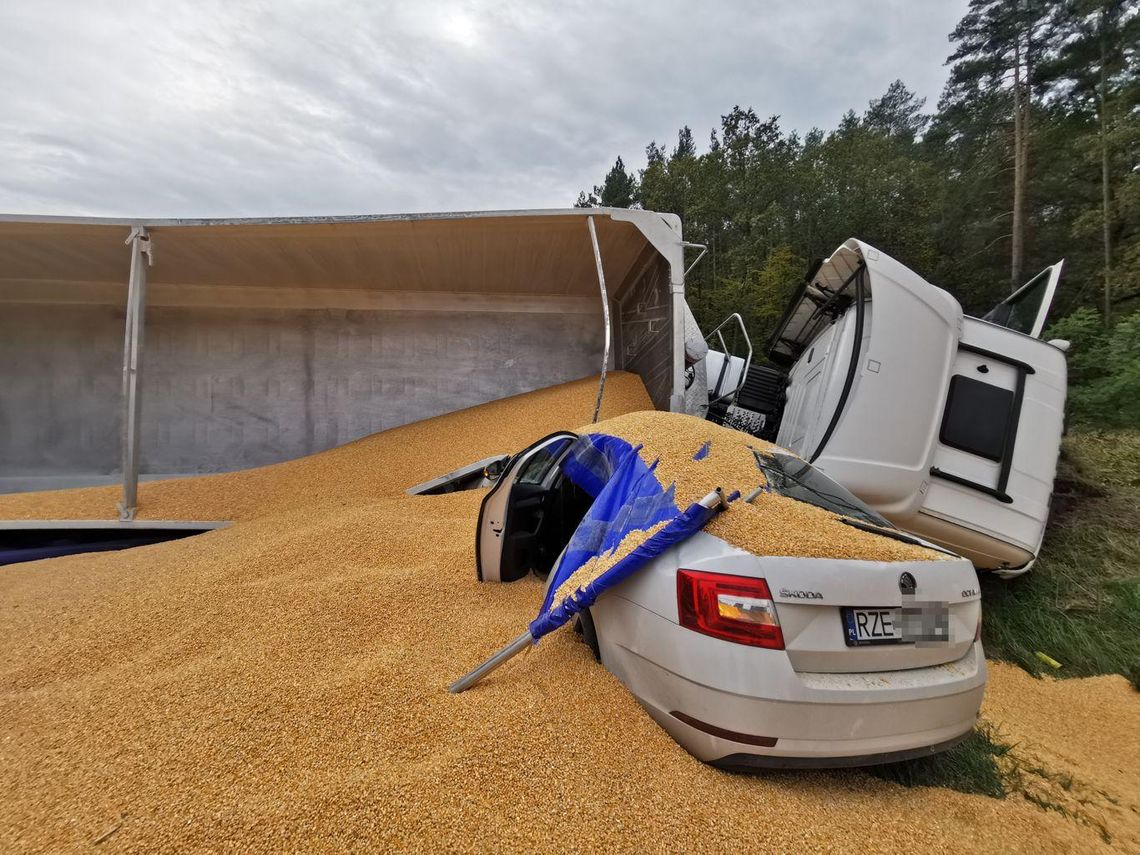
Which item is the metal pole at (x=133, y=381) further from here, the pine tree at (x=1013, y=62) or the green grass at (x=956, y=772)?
the pine tree at (x=1013, y=62)

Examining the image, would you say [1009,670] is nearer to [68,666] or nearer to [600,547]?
[600,547]

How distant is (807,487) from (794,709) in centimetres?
110

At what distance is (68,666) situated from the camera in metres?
2.64

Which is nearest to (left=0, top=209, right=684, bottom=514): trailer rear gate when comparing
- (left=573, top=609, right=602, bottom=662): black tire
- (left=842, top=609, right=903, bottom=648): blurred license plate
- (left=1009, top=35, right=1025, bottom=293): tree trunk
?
(left=573, top=609, right=602, bottom=662): black tire

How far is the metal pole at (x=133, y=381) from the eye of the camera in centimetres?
602

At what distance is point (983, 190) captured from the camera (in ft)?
68.7

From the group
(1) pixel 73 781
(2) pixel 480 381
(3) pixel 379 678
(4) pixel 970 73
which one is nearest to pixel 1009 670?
(3) pixel 379 678

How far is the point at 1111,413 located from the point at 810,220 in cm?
2145

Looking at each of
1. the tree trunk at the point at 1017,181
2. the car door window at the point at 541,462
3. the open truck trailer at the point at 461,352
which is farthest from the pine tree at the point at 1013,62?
the car door window at the point at 541,462

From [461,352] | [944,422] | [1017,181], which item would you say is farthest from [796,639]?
[1017,181]

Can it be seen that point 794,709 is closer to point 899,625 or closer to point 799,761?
point 799,761

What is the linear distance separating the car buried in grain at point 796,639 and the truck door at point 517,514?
4.07 ft

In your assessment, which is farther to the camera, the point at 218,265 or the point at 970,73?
the point at 970,73

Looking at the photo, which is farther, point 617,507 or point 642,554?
point 617,507
